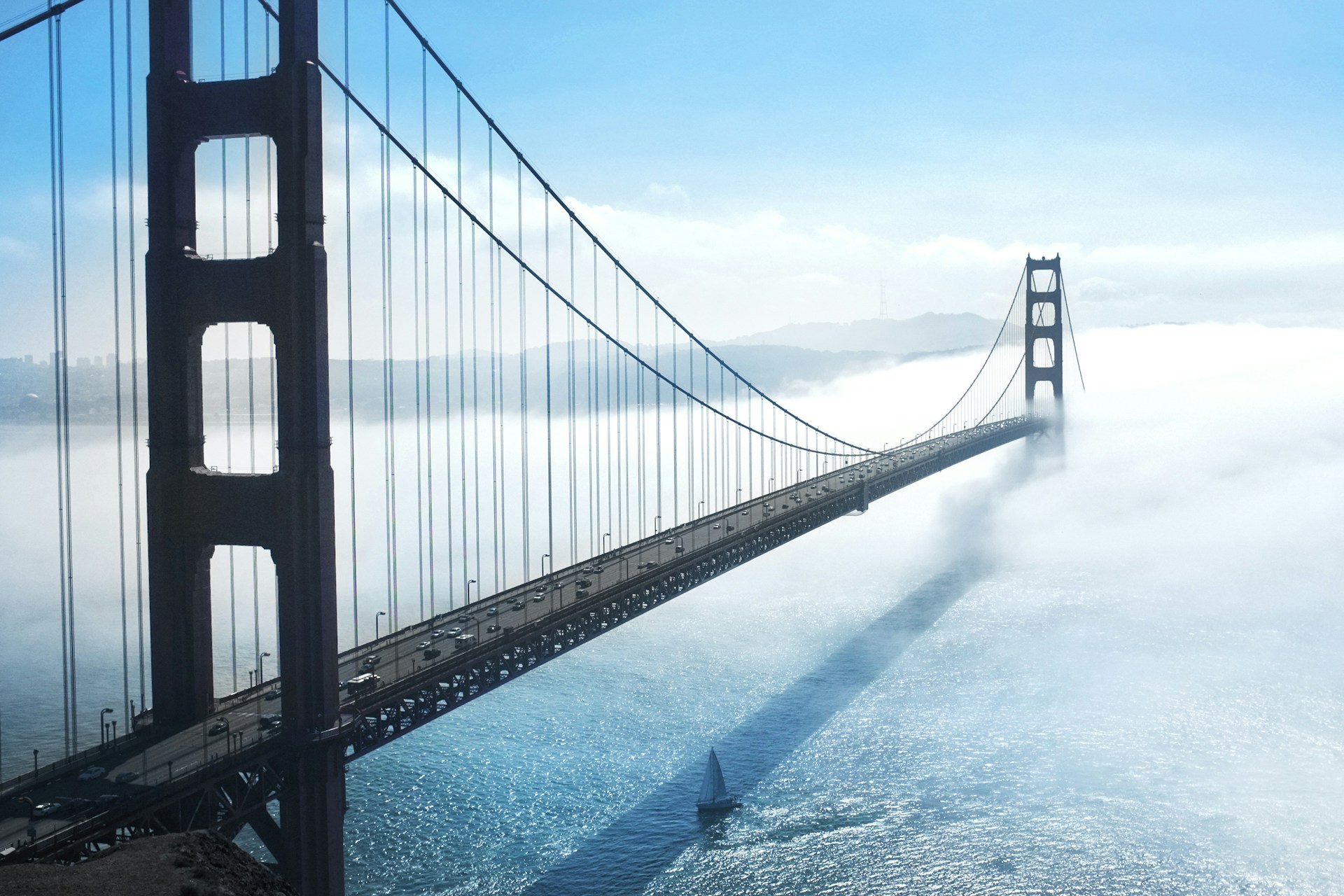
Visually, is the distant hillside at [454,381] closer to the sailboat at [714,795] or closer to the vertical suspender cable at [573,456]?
the vertical suspender cable at [573,456]

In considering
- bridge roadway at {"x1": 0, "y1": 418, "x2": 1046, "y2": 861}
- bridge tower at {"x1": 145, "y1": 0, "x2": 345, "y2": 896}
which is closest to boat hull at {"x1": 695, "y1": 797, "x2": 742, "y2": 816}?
bridge roadway at {"x1": 0, "y1": 418, "x2": 1046, "y2": 861}

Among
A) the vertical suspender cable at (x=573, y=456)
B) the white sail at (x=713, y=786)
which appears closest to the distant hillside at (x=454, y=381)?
the vertical suspender cable at (x=573, y=456)

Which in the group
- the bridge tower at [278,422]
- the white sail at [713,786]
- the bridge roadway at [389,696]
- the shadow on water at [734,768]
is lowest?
the shadow on water at [734,768]

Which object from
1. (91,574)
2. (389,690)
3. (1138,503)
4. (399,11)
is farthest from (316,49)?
(1138,503)

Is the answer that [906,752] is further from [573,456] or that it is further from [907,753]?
[573,456]

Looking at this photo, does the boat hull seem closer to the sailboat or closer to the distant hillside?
the sailboat

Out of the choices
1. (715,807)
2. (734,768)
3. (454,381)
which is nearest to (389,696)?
(715,807)
